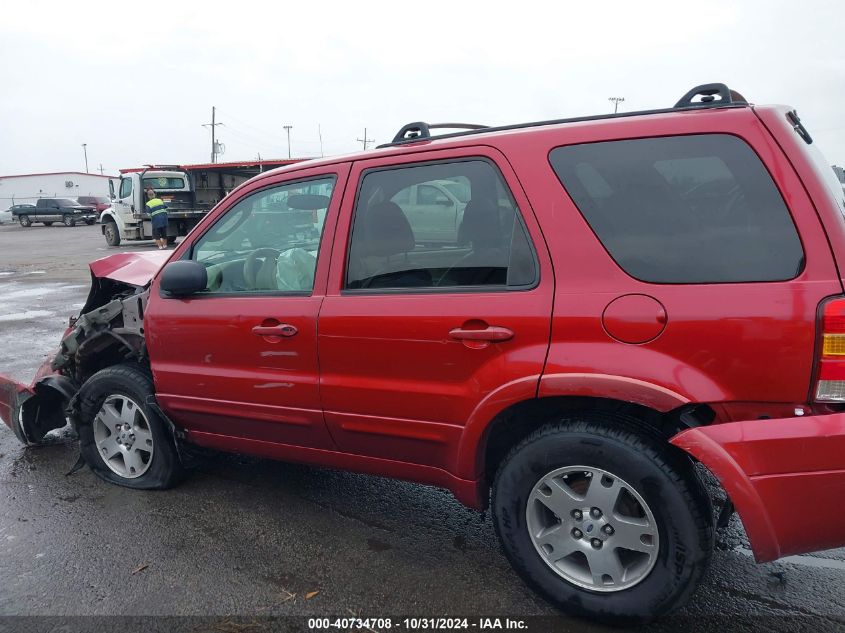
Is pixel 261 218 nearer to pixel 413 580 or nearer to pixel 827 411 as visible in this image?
pixel 413 580

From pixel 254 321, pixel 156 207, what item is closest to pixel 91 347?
pixel 254 321

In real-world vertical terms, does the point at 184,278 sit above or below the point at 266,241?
below

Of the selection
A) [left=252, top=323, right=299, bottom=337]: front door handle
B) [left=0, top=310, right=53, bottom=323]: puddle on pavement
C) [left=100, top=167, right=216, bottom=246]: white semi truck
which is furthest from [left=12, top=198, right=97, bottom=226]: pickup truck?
[left=252, top=323, right=299, bottom=337]: front door handle

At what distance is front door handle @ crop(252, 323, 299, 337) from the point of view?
2.96 m

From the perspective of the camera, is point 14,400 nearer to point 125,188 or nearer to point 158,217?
point 158,217

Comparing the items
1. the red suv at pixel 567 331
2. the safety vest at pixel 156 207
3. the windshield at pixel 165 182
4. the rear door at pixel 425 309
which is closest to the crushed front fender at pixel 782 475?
the red suv at pixel 567 331

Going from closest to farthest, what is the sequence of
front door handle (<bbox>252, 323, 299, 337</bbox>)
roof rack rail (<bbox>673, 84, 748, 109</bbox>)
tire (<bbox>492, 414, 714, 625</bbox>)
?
tire (<bbox>492, 414, 714, 625</bbox>), roof rack rail (<bbox>673, 84, 748, 109</bbox>), front door handle (<bbox>252, 323, 299, 337</bbox>)

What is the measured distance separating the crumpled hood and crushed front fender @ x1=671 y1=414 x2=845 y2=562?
313 cm

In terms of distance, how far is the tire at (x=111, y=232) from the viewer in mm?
21891

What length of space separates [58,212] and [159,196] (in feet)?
71.9

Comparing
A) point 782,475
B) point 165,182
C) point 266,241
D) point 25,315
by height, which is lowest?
point 25,315

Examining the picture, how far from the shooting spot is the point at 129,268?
4.05 m

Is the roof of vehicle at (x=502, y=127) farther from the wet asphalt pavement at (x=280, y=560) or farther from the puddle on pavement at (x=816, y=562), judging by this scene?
the puddle on pavement at (x=816, y=562)

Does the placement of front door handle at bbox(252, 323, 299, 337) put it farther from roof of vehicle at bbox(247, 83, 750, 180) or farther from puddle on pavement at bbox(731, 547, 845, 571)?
puddle on pavement at bbox(731, 547, 845, 571)
